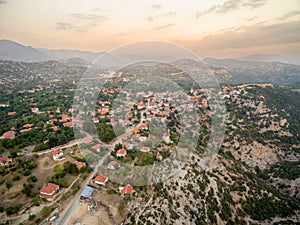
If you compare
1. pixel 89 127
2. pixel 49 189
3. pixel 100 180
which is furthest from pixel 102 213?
pixel 89 127

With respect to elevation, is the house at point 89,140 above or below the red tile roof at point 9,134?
below

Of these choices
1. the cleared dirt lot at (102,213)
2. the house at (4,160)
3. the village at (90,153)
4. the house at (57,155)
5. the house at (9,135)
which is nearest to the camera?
the cleared dirt lot at (102,213)

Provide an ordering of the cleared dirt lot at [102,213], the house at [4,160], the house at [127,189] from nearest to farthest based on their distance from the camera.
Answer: the cleared dirt lot at [102,213], the house at [127,189], the house at [4,160]

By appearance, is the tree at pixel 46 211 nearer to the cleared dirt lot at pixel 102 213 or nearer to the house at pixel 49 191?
the house at pixel 49 191

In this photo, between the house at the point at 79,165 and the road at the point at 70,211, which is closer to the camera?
the road at the point at 70,211

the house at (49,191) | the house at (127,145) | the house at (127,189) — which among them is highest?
the house at (49,191)

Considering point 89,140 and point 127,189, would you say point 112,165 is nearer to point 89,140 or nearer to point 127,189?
point 127,189

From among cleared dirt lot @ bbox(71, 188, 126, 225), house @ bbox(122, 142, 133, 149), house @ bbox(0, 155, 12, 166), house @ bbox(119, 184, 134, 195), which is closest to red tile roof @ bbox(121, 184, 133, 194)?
house @ bbox(119, 184, 134, 195)

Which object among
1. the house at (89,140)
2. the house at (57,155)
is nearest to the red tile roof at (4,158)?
the house at (57,155)
